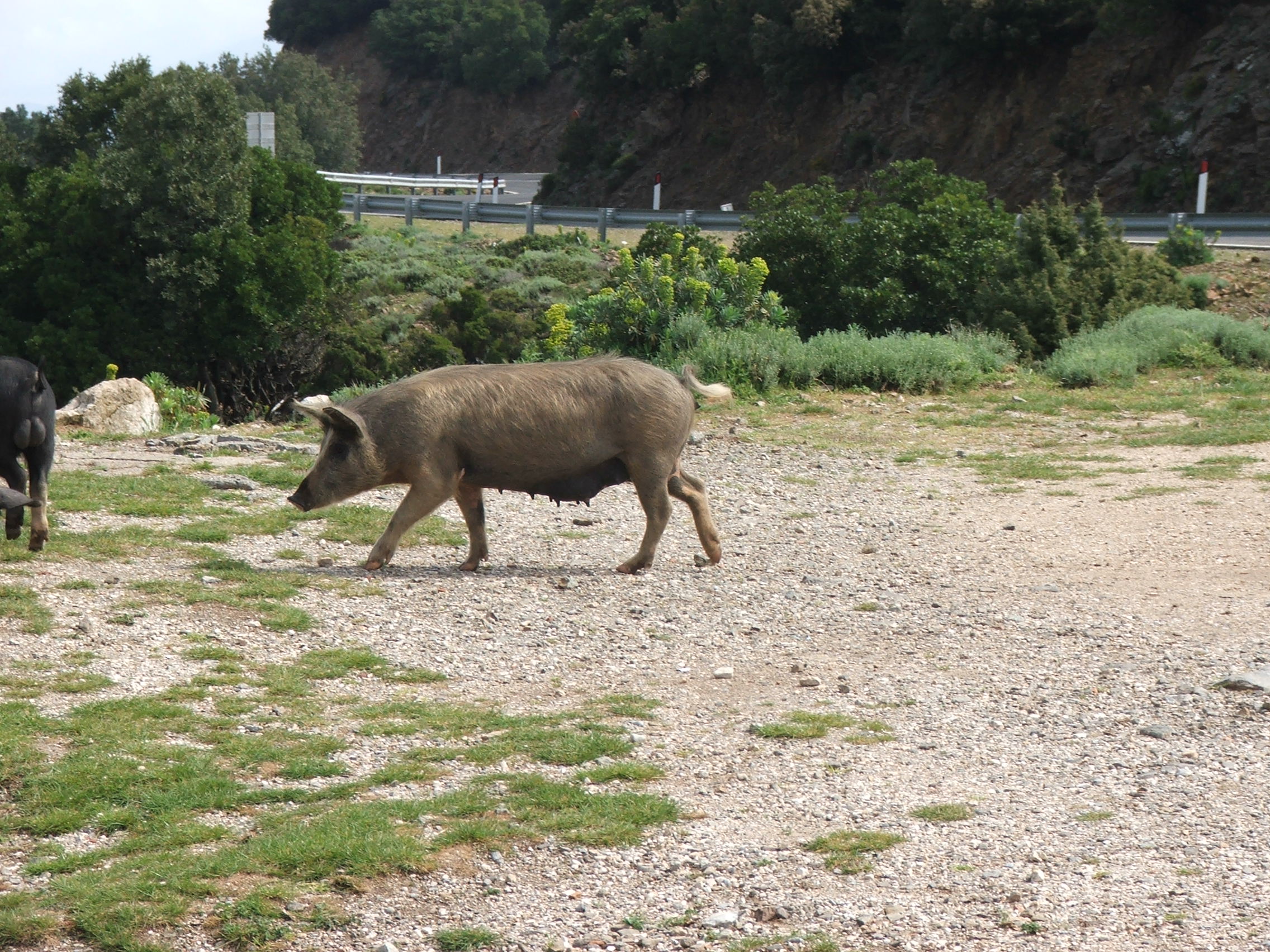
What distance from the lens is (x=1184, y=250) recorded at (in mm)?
25578

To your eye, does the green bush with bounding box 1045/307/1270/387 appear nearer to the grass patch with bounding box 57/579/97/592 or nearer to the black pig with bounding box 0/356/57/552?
the black pig with bounding box 0/356/57/552

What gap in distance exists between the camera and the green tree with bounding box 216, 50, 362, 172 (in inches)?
2879

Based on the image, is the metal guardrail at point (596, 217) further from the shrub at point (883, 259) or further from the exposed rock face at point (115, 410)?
the exposed rock face at point (115, 410)

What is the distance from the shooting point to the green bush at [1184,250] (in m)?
25.5

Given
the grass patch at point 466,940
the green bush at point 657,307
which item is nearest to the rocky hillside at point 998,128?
the green bush at point 657,307

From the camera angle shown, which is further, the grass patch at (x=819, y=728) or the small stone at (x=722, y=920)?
the grass patch at (x=819, y=728)

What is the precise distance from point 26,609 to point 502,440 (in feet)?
10.1

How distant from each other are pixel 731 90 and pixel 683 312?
35924mm

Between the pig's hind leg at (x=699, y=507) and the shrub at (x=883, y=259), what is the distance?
39.6 feet

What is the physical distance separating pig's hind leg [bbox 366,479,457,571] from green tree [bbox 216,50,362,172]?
64.5 meters

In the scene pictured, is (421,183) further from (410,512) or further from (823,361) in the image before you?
(410,512)

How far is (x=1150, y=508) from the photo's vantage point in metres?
11.9

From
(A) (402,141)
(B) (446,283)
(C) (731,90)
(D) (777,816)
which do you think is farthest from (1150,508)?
(A) (402,141)

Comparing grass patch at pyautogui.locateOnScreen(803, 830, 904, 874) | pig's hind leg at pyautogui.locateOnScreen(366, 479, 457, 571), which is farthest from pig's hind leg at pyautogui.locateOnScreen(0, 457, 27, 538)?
grass patch at pyautogui.locateOnScreen(803, 830, 904, 874)
